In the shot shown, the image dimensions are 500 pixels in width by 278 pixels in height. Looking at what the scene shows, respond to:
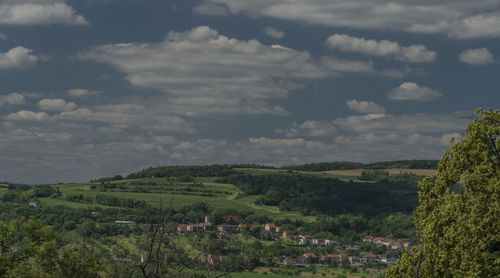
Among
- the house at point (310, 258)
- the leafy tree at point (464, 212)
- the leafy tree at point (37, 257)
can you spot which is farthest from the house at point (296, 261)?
the leafy tree at point (464, 212)

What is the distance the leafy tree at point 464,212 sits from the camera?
2100 centimetres

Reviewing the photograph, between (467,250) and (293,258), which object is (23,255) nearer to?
(467,250)

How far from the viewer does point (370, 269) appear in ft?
628

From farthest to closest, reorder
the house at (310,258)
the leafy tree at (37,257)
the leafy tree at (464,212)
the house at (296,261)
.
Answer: the house at (310,258), the house at (296,261), the leafy tree at (37,257), the leafy tree at (464,212)

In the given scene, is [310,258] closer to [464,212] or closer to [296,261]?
[296,261]

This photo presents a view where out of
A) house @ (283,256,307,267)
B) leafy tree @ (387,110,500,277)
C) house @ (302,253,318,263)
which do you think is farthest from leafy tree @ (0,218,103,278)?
house @ (302,253,318,263)

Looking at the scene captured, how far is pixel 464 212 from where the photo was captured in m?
22.0

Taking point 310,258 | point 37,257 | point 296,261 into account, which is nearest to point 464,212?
point 37,257

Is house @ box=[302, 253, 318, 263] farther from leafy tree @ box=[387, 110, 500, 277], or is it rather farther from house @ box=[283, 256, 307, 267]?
leafy tree @ box=[387, 110, 500, 277]

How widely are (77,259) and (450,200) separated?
19.1 metres

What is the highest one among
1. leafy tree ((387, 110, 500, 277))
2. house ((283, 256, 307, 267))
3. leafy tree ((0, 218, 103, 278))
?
leafy tree ((387, 110, 500, 277))

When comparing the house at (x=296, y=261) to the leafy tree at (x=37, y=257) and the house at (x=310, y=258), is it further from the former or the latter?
the leafy tree at (x=37, y=257)

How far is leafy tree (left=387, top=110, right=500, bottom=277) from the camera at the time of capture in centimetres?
2100

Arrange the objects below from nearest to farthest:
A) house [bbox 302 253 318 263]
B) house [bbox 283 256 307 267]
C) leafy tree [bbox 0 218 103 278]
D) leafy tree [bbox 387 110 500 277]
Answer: leafy tree [bbox 387 110 500 277] < leafy tree [bbox 0 218 103 278] < house [bbox 283 256 307 267] < house [bbox 302 253 318 263]
